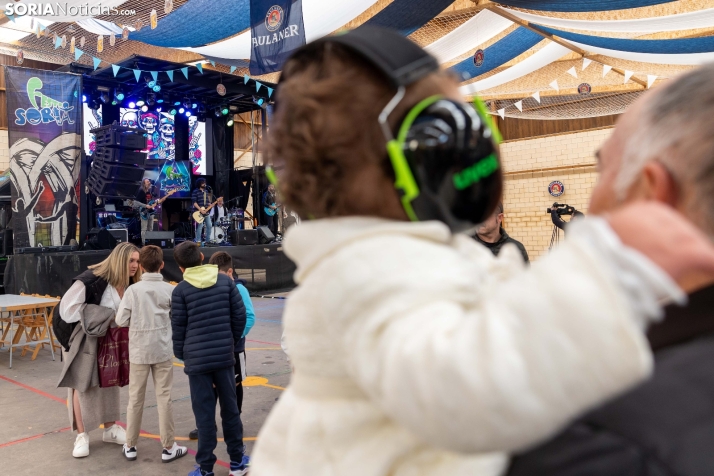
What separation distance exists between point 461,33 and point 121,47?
7202mm

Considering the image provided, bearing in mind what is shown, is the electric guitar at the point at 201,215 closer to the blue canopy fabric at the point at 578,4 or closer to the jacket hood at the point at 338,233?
the blue canopy fabric at the point at 578,4

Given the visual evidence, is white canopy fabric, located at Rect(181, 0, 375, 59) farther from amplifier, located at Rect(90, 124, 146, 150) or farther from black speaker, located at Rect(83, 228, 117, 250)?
black speaker, located at Rect(83, 228, 117, 250)

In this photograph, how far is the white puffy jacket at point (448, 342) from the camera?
0.45 m

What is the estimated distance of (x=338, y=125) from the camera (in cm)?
64

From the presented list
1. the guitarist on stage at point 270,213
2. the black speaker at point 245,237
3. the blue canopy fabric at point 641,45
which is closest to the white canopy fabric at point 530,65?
the blue canopy fabric at point 641,45

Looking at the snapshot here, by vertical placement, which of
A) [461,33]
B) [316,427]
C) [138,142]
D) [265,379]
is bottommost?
[265,379]

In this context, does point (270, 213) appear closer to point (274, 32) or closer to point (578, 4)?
point (274, 32)

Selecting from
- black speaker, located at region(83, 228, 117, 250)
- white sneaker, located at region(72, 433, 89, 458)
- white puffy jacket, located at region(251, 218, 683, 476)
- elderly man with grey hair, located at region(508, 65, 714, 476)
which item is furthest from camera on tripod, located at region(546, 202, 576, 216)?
black speaker, located at region(83, 228, 117, 250)

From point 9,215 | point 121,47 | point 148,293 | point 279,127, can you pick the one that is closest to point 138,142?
point 121,47

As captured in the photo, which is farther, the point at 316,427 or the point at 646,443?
the point at 316,427

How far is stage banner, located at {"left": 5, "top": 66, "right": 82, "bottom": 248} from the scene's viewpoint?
10.3 metres

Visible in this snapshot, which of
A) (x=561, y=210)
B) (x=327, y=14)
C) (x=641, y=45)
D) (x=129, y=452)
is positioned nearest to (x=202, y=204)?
(x=327, y=14)

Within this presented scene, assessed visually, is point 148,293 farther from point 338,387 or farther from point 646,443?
point 646,443

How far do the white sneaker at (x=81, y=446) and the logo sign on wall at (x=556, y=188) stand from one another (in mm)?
16462
